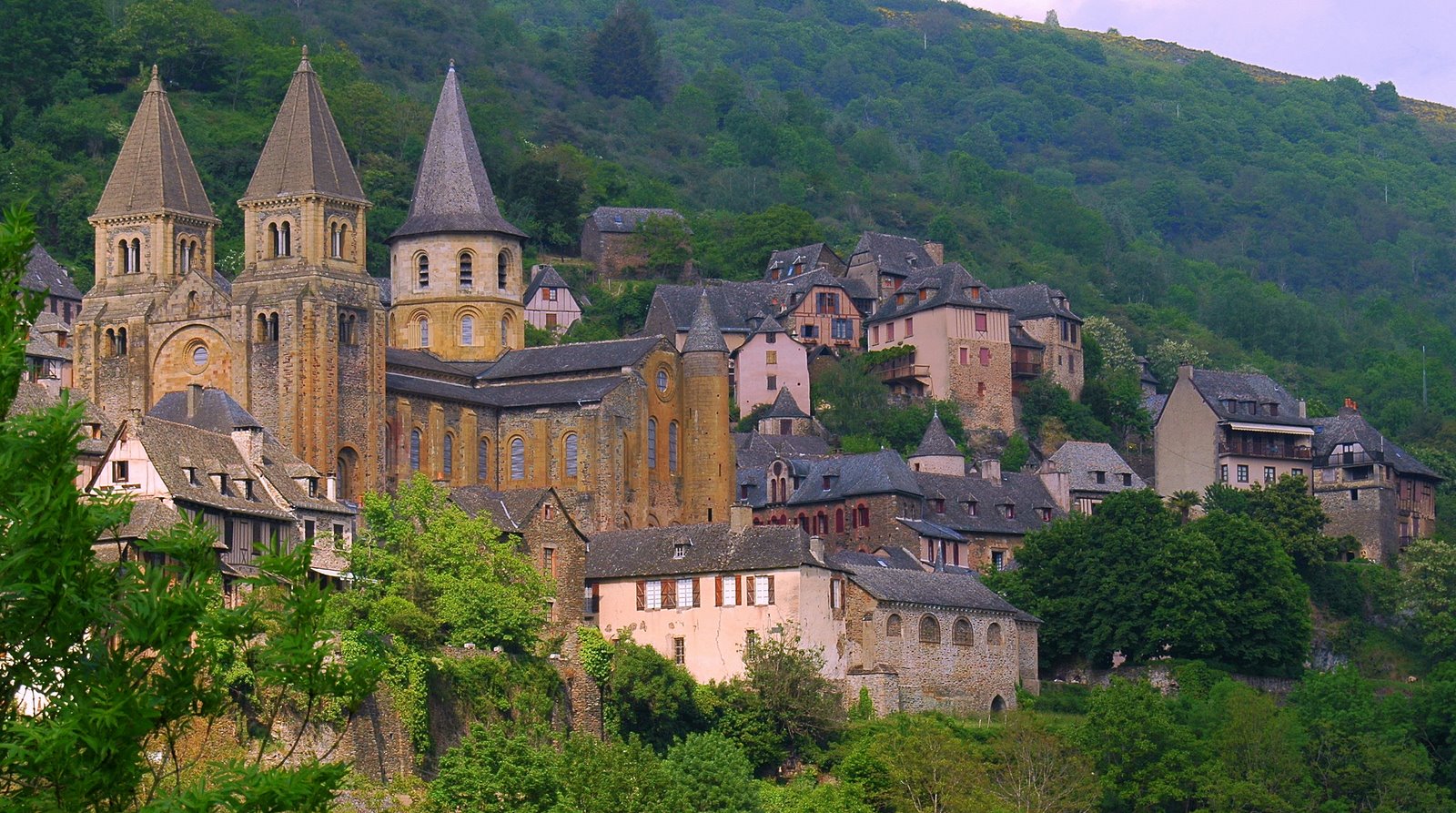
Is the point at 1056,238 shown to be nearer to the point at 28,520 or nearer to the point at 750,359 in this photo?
the point at 750,359

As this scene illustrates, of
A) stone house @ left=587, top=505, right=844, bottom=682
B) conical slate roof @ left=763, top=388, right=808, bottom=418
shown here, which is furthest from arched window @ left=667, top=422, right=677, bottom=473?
conical slate roof @ left=763, top=388, right=808, bottom=418

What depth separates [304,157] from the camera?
82438mm

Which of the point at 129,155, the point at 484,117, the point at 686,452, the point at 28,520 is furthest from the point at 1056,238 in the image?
the point at 28,520

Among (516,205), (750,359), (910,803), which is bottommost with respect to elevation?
(910,803)

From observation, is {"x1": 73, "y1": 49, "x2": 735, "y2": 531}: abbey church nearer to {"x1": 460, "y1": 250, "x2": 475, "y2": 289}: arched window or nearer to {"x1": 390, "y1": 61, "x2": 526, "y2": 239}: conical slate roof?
{"x1": 460, "y1": 250, "x2": 475, "y2": 289}: arched window

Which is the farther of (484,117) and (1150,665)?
(484,117)

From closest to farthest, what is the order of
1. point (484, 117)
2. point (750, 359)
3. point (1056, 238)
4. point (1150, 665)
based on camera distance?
point (1150, 665)
point (750, 359)
point (484, 117)
point (1056, 238)

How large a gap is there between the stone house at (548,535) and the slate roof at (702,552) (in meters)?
0.91

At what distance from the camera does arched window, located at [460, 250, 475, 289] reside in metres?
96.1

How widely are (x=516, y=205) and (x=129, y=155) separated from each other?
54455 mm

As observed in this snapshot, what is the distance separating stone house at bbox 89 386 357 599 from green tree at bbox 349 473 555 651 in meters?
1.30

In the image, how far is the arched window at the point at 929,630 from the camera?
76562mm

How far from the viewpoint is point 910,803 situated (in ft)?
215

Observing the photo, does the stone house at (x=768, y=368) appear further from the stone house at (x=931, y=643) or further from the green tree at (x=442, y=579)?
the green tree at (x=442, y=579)
